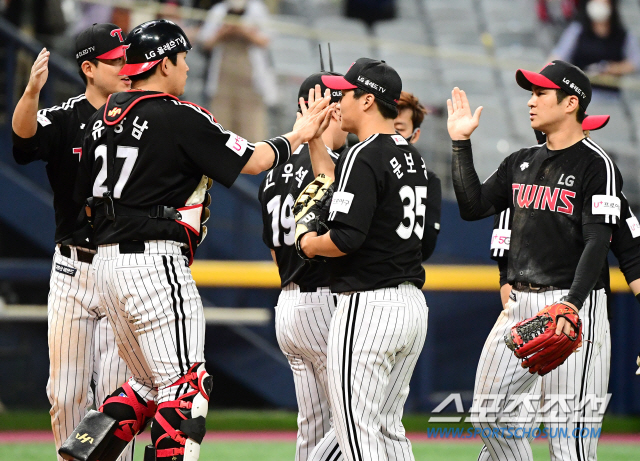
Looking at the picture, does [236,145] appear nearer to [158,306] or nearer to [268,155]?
[268,155]

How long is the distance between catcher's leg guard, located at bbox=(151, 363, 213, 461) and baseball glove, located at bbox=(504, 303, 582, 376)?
1.38m

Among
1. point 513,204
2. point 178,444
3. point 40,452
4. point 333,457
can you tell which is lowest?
point 40,452

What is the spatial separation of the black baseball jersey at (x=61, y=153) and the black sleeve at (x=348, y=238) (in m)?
1.42

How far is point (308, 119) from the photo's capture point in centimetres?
357

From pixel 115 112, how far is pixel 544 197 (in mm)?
1954

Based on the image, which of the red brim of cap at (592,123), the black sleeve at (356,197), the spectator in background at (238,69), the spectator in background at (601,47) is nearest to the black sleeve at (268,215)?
the black sleeve at (356,197)

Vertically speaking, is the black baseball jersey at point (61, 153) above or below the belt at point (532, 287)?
above

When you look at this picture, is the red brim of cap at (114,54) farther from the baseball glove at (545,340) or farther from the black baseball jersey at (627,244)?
the black baseball jersey at (627,244)

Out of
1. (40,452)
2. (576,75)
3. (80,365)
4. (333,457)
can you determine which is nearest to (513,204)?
(576,75)

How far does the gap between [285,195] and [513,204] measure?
1.13 metres

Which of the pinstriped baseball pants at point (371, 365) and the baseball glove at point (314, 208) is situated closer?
the pinstriped baseball pants at point (371, 365)

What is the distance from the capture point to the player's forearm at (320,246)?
3271 millimetres

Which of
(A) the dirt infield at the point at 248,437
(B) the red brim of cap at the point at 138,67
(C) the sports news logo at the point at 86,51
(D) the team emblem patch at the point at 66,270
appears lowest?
(A) the dirt infield at the point at 248,437

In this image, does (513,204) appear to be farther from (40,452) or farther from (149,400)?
(40,452)
